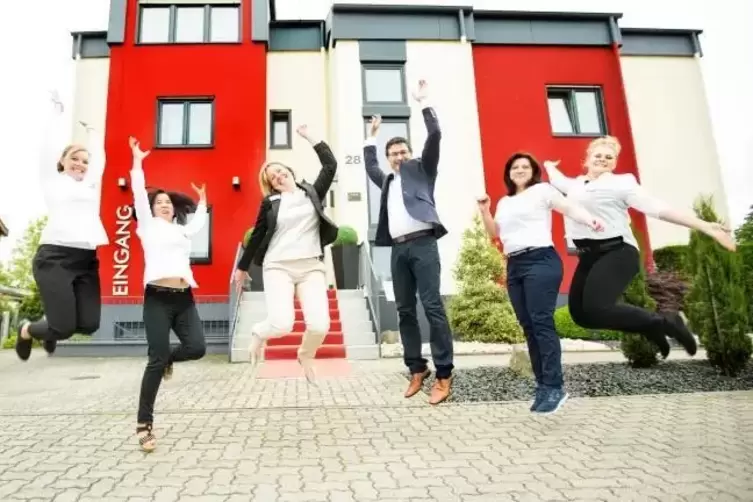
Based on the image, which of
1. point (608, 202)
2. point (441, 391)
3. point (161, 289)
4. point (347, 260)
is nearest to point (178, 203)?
point (161, 289)

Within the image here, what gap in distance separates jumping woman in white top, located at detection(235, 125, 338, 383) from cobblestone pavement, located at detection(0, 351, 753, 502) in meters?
0.86

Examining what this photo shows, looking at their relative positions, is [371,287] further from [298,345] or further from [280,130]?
[280,130]

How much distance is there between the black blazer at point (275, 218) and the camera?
420 cm

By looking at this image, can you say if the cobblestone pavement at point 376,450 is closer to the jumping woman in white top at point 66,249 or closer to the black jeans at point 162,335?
the black jeans at point 162,335

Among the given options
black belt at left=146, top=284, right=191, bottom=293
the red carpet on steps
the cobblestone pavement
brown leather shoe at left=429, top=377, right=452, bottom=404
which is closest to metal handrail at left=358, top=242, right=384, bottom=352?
the red carpet on steps

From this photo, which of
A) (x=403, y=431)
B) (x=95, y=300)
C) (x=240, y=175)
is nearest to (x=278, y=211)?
(x=95, y=300)

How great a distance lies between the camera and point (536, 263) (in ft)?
13.1

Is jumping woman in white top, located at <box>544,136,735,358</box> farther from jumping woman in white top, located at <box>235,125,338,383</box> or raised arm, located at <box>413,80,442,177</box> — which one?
jumping woman in white top, located at <box>235,125,338,383</box>

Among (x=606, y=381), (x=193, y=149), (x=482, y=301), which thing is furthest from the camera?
(x=193, y=149)

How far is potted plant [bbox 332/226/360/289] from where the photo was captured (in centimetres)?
1350

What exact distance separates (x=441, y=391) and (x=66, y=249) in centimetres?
317

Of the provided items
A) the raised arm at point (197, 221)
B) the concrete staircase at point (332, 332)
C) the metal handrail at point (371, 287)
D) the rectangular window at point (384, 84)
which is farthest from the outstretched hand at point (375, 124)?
the rectangular window at point (384, 84)

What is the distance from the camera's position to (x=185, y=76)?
1502cm

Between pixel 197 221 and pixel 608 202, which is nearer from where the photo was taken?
pixel 608 202
